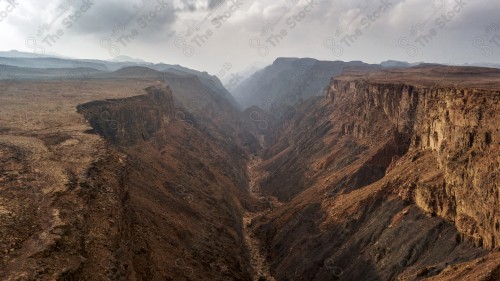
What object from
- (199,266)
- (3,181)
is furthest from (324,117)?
(3,181)

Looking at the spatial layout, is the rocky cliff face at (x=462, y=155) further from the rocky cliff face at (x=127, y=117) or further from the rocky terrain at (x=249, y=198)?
the rocky cliff face at (x=127, y=117)

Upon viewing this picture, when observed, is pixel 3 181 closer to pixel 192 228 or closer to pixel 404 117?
pixel 192 228

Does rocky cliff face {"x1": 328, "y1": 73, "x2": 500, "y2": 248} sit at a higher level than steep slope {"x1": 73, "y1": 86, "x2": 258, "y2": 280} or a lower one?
higher

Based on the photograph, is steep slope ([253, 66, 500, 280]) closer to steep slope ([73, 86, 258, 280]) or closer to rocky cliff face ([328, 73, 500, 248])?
rocky cliff face ([328, 73, 500, 248])

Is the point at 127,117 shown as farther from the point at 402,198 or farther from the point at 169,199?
the point at 402,198

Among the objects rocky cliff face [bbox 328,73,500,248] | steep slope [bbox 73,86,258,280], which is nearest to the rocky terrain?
rocky cliff face [bbox 328,73,500,248]

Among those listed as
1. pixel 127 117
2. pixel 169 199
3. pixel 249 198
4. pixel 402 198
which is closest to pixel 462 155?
pixel 402 198
